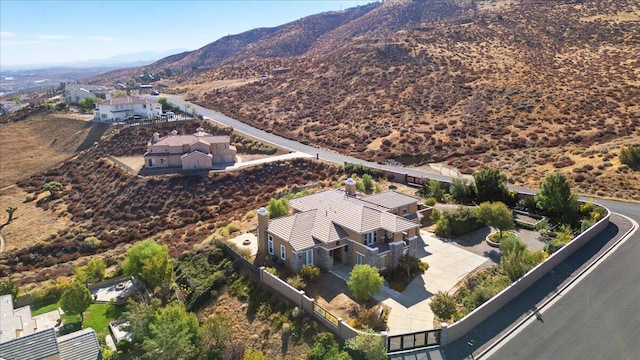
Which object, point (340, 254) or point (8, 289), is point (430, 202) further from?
point (8, 289)

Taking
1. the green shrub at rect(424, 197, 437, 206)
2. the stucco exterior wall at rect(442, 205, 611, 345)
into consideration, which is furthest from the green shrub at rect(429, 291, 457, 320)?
the green shrub at rect(424, 197, 437, 206)

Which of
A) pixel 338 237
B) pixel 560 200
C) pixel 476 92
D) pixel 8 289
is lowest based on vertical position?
pixel 8 289

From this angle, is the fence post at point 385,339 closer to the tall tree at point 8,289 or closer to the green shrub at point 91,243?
the tall tree at point 8,289

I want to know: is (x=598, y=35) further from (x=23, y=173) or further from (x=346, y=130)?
(x=23, y=173)

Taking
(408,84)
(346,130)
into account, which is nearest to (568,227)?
(346,130)

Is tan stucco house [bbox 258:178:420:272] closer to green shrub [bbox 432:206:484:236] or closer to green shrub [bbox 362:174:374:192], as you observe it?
green shrub [bbox 432:206:484:236]

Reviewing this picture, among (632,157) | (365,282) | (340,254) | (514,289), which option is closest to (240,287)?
(340,254)
